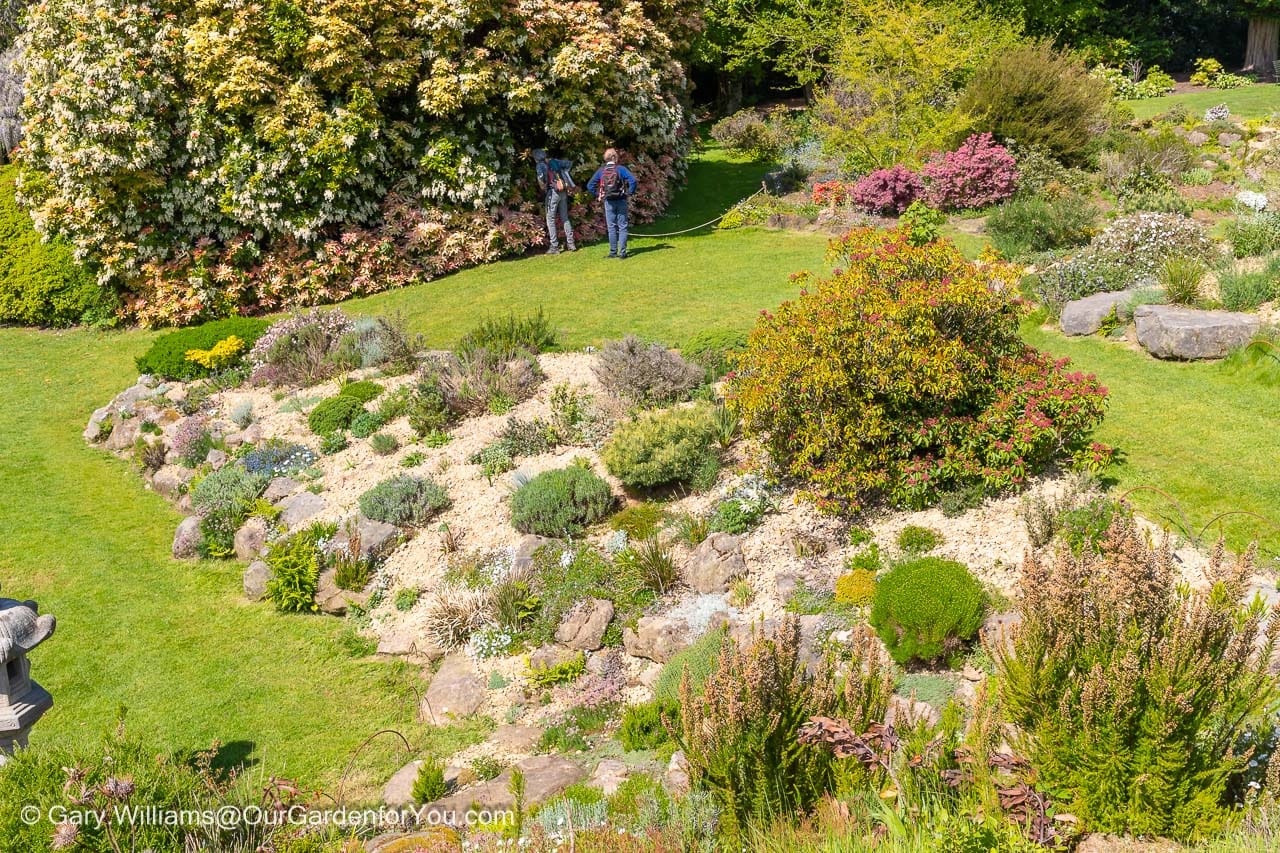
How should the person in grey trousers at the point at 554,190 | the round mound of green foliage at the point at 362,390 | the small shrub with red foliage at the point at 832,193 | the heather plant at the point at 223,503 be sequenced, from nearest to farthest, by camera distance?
the heather plant at the point at 223,503 < the round mound of green foliage at the point at 362,390 < the person in grey trousers at the point at 554,190 < the small shrub with red foliage at the point at 832,193

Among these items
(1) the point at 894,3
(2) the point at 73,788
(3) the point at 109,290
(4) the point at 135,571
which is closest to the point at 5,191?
(3) the point at 109,290

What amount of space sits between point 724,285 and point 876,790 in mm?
11402

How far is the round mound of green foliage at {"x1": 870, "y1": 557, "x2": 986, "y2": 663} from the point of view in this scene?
644 cm

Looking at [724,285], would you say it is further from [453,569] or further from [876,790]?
[876,790]

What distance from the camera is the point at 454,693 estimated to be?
297 inches

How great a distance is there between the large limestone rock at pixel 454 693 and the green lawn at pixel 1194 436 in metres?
5.60

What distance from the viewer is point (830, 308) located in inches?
320

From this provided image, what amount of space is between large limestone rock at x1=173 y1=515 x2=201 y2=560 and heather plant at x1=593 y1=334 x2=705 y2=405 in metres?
4.70

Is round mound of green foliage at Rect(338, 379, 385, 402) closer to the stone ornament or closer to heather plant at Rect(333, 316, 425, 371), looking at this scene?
heather plant at Rect(333, 316, 425, 371)

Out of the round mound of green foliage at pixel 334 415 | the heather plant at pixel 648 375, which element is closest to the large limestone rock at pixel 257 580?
the round mound of green foliage at pixel 334 415

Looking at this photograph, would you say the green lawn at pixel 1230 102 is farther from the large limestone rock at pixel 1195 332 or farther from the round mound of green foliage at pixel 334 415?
the round mound of green foliage at pixel 334 415

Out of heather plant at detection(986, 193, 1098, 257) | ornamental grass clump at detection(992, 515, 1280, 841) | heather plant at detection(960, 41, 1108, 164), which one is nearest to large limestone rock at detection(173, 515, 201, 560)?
ornamental grass clump at detection(992, 515, 1280, 841)

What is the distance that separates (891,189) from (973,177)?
1.43 m

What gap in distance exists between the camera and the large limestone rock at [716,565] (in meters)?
7.95
